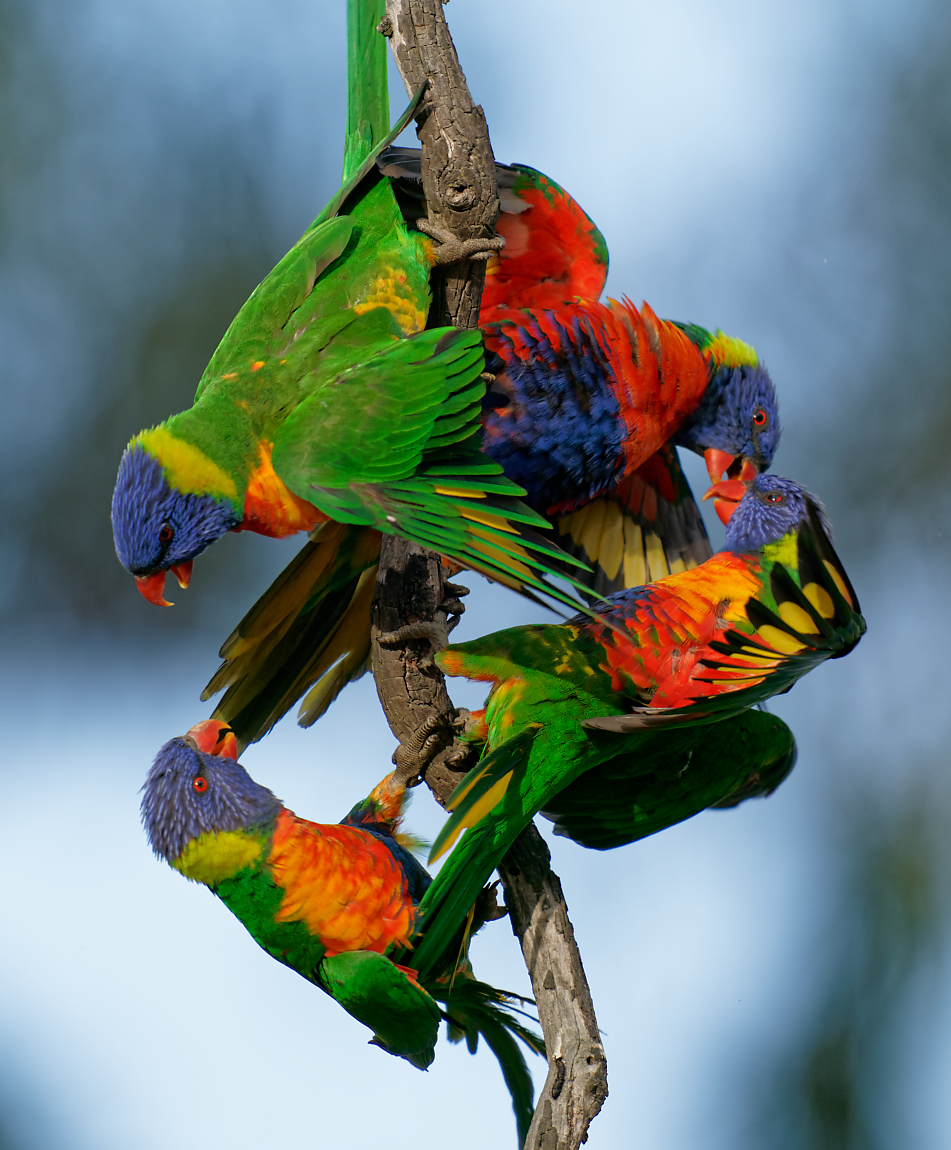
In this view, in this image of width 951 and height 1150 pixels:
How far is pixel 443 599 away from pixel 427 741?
0.17 m

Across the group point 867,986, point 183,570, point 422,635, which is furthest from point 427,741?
A: point 867,986

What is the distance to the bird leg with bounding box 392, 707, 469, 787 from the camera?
3.82ft

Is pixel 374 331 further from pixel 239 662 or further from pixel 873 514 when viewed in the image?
pixel 873 514

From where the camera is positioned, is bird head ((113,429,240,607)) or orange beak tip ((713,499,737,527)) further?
orange beak tip ((713,499,737,527))

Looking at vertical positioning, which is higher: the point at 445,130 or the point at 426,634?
the point at 445,130

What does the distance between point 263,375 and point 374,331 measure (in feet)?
0.46

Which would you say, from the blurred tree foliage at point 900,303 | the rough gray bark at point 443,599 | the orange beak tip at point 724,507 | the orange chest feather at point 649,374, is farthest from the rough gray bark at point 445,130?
the blurred tree foliage at point 900,303

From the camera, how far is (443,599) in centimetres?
120

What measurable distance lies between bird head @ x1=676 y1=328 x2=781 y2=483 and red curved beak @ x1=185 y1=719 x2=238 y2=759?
0.79m

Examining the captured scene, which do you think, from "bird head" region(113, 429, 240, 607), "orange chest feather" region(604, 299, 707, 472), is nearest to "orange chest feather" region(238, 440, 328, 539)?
"bird head" region(113, 429, 240, 607)

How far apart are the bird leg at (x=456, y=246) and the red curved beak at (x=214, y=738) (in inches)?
24.0

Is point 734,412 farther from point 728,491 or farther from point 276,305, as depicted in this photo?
point 276,305

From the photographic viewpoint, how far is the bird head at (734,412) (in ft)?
Answer: 4.70

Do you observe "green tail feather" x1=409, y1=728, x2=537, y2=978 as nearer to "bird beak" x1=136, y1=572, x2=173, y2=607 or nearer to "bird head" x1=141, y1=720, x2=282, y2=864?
"bird head" x1=141, y1=720, x2=282, y2=864
